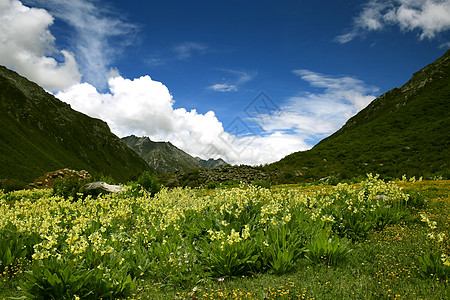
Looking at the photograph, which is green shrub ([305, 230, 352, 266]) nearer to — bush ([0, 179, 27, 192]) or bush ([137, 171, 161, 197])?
bush ([137, 171, 161, 197])

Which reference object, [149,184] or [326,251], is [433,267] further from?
[149,184]

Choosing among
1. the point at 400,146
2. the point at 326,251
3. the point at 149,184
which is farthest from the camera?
the point at 400,146

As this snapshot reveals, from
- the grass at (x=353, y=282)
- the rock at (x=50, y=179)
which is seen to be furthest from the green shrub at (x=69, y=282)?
the rock at (x=50, y=179)

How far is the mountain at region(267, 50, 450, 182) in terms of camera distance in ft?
75.1

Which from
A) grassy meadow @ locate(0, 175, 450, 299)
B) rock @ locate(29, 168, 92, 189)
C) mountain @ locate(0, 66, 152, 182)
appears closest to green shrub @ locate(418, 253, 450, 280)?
grassy meadow @ locate(0, 175, 450, 299)

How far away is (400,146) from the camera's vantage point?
1094 inches

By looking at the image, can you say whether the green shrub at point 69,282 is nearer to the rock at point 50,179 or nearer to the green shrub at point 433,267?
the green shrub at point 433,267

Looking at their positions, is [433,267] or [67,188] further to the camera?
[67,188]

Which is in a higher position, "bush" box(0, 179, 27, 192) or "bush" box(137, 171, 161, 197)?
"bush" box(137, 171, 161, 197)

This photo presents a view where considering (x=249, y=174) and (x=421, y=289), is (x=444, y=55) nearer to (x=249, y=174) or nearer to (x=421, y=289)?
(x=249, y=174)

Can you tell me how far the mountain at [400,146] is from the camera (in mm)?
22891

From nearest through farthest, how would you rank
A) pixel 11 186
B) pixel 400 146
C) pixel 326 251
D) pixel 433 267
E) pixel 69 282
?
pixel 69 282, pixel 433 267, pixel 326 251, pixel 11 186, pixel 400 146

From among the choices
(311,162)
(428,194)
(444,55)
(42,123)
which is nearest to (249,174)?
(311,162)

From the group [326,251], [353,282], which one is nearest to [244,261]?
[326,251]
